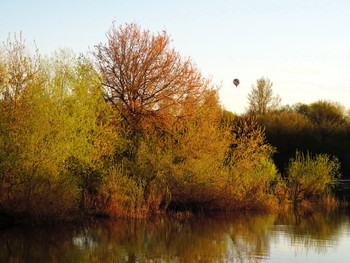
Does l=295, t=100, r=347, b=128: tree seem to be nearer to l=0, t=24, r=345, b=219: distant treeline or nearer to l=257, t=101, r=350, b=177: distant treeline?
l=257, t=101, r=350, b=177: distant treeline

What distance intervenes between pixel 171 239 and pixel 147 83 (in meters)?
13.2

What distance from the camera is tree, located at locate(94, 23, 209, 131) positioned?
3030 centimetres

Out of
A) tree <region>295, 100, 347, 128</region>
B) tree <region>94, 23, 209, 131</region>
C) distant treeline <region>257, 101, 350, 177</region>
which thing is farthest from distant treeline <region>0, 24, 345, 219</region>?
tree <region>295, 100, 347, 128</region>

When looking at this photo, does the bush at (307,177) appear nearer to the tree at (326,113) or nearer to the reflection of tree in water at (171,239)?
the reflection of tree in water at (171,239)

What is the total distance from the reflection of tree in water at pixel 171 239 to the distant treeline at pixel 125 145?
1.60m

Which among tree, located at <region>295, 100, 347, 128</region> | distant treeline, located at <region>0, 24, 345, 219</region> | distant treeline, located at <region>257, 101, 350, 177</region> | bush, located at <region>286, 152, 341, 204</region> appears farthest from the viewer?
tree, located at <region>295, 100, 347, 128</region>

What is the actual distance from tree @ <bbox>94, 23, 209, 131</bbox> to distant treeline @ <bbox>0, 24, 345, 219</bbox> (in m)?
0.06

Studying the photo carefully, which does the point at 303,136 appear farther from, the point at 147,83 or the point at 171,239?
the point at 171,239

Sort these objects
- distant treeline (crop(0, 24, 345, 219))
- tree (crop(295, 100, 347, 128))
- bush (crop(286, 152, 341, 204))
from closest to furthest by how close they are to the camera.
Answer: distant treeline (crop(0, 24, 345, 219))
bush (crop(286, 152, 341, 204))
tree (crop(295, 100, 347, 128))

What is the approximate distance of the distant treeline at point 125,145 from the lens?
21.8 metres

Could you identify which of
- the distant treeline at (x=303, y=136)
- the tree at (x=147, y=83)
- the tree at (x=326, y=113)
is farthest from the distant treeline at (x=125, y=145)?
the tree at (x=326, y=113)

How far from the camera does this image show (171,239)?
18953 millimetres

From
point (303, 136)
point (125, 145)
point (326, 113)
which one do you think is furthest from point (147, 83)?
point (326, 113)

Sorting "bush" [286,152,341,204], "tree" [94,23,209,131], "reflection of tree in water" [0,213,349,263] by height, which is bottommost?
"reflection of tree in water" [0,213,349,263]
